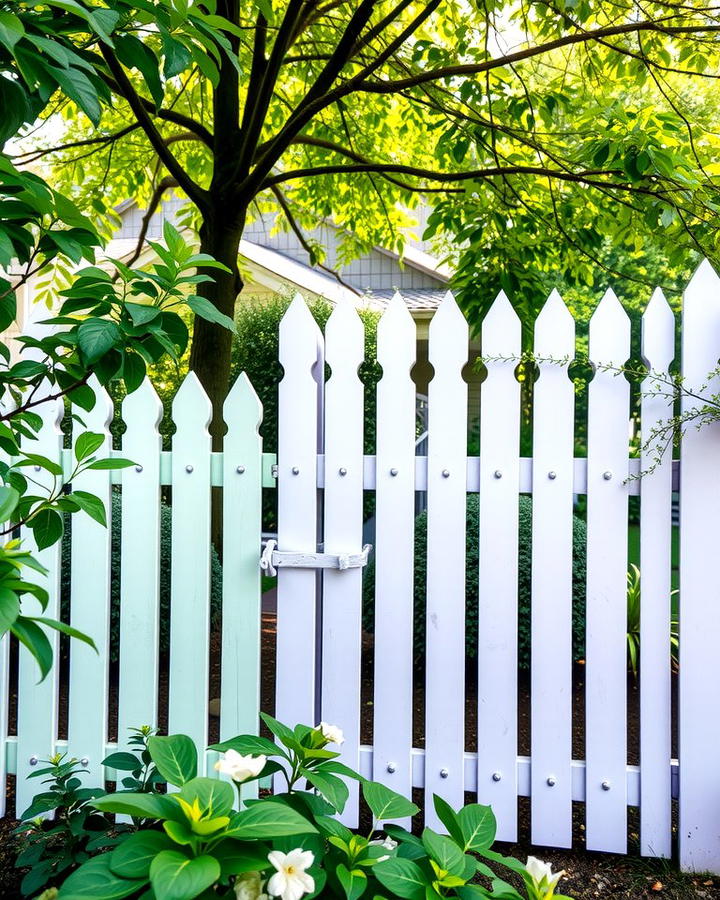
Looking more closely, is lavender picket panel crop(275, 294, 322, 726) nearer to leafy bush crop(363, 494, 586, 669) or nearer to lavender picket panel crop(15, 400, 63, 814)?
lavender picket panel crop(15, 400, 63, 814)

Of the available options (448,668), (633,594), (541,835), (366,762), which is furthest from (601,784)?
(633,594)

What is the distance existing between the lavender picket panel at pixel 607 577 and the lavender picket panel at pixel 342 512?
2.51ft

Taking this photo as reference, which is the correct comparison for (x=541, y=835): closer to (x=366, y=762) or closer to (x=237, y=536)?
(x=366, y=762)

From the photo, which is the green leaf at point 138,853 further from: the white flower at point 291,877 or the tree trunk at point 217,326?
the tree trunk at point 217,326

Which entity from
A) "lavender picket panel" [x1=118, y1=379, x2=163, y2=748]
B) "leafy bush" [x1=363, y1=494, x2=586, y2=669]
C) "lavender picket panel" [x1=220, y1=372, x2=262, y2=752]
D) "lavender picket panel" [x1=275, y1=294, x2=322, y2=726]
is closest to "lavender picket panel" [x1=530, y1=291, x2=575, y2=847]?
"lavender picket panel" [x1=275, y1=294, x2=322, y2=726]

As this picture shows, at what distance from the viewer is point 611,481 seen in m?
2.39

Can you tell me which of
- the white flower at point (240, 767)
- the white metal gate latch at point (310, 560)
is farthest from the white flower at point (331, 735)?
the white metal gate latch at point (310, 560)

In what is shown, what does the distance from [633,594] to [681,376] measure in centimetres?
220

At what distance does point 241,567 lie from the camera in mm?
2535

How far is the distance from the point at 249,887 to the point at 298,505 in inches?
57.5

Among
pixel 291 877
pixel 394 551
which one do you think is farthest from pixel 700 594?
pixel 291 877

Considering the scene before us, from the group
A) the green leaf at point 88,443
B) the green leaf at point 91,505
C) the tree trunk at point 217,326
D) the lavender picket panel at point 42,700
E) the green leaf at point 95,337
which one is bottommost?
the lavender picket panel at point 42,700

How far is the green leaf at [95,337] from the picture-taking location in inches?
56.1

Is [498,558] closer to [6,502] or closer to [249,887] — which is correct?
[249,887]
